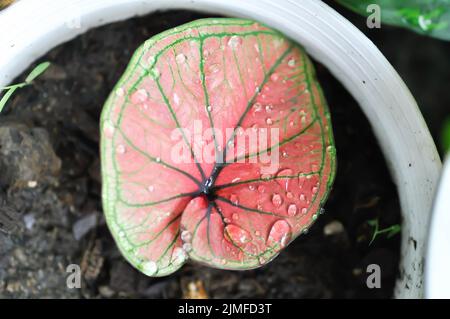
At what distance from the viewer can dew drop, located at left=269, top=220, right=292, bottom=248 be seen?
0.90 meters

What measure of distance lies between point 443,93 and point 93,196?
771 millimetres

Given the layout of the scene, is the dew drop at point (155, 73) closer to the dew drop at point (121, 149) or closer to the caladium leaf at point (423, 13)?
the dew drop at point (121, 149)

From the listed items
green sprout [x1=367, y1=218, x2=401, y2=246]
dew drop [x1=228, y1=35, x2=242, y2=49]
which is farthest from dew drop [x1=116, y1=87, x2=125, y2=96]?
green sprout [x1=367, y1=218, x2=401, y2=246]

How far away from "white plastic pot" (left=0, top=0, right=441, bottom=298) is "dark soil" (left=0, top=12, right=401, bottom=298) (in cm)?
6

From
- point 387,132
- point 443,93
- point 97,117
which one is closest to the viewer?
point 387,132

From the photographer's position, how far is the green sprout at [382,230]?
3.47ft

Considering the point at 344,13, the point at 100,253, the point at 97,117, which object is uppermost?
the point at 344,13

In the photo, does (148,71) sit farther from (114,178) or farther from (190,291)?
(190,291)

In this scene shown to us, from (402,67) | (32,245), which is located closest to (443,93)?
(402,67)

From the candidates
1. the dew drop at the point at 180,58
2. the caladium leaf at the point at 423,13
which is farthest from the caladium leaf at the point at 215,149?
the caladium leaf at the point at 423,13

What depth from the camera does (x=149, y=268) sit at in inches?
34.3

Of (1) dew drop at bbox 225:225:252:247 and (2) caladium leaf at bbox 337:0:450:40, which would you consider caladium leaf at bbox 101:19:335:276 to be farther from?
(2) caladium leaf at bbox 337:0:450:40

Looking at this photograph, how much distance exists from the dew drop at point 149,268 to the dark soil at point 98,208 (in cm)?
24

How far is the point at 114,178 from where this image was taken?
824 mm
